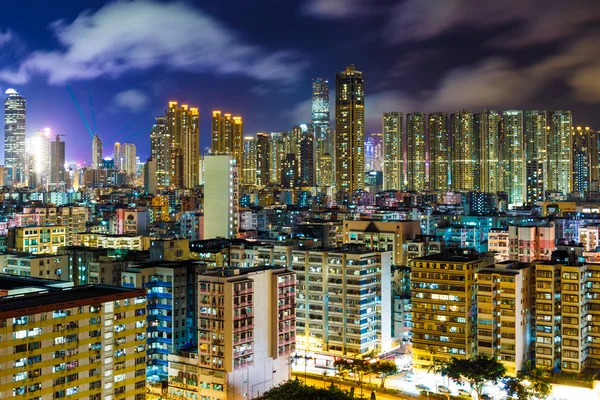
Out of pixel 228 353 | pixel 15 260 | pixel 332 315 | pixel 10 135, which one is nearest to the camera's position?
pixel 228 353

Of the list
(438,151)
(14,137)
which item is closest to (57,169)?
(14,137)

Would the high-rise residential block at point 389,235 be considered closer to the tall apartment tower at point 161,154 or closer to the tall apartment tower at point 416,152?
the tall apartment tower at point 416,152

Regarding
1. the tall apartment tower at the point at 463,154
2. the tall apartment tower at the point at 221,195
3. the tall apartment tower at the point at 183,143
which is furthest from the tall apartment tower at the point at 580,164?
the tall apartment tower at the point at 221,195

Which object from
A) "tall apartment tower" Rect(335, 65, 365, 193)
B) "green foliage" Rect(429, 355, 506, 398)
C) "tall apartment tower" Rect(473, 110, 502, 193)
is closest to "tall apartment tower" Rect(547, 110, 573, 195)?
"tall apartment tower" Rect(473, 110, 502, 193)

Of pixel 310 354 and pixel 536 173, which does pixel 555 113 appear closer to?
pixel 536 173

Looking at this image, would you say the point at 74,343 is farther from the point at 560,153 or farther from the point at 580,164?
the point at 580,164

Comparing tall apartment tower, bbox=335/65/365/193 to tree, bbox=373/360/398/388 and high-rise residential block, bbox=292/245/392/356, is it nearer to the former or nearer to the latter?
high-rise residential block, bbox=292/245/392/356

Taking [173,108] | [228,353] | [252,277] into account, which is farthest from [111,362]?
[173,108]
